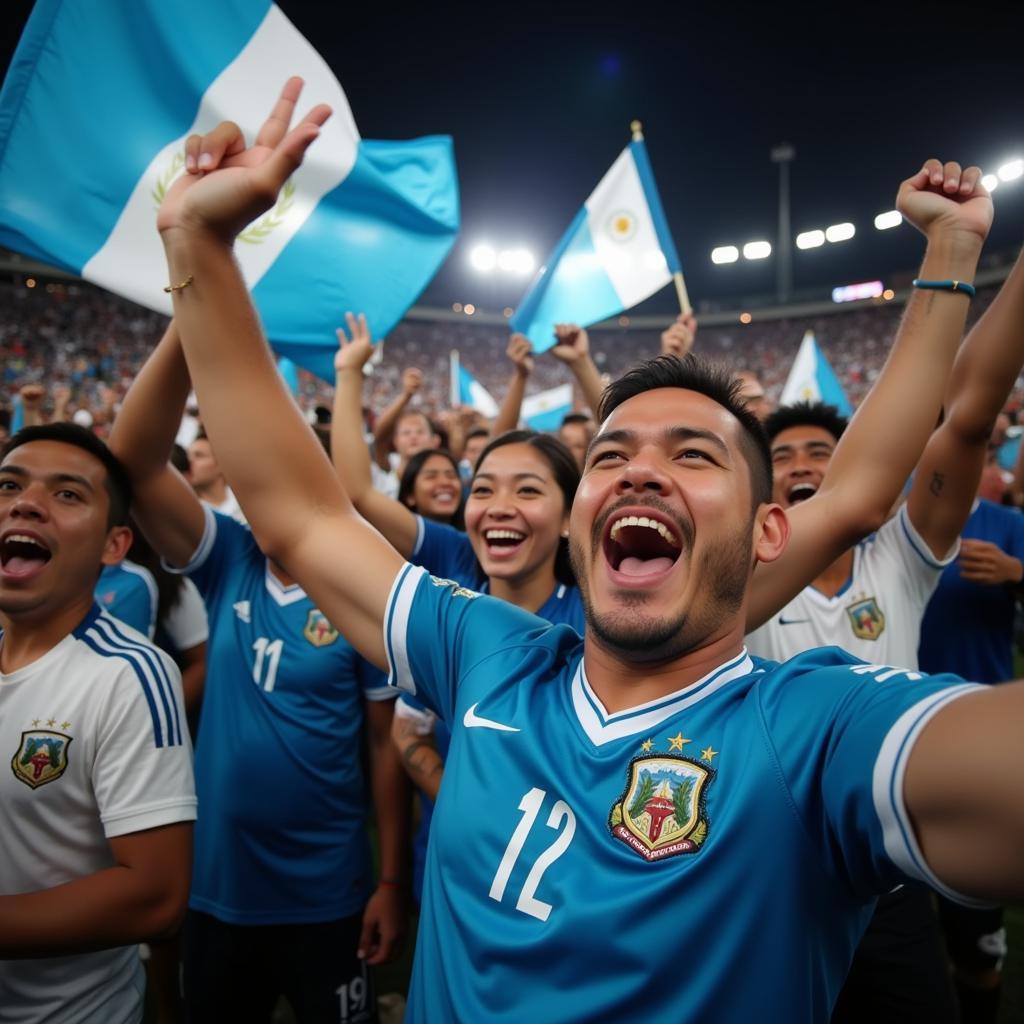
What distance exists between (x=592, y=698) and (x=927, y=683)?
0.57 meters

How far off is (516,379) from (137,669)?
3.14 m

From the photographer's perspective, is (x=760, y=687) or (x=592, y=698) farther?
(x=592, y=698)

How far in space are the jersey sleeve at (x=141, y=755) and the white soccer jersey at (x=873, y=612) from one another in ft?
5.66

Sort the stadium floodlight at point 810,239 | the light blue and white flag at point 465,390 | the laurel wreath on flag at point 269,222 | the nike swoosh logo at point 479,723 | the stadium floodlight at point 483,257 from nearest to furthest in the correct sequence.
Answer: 1. the nike swoosh logo at point 479,723
2. the laurel wreath on flag at point 269,222
3. the light blue and white flag at point 465,390
4. the stadium floodlight at point 483,257
5. the stadium floodlight at point 810,239

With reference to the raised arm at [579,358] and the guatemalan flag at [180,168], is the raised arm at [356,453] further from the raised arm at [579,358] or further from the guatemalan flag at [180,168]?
the raised arm at [579,358]

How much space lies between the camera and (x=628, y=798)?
1.07 metres

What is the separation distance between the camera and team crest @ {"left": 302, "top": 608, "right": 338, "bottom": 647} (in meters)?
2.36

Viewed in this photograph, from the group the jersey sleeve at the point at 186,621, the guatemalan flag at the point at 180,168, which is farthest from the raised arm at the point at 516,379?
the jersey sleeve at the point at 186,621

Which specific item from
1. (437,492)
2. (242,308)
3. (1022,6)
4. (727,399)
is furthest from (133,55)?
(1022,6)

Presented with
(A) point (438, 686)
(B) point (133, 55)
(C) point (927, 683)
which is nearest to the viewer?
(C) point (927, 683)

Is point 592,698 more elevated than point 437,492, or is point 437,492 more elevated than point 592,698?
point 437,492

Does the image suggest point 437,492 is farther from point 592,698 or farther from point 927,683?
point 927,683

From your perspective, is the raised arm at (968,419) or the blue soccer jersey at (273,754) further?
Result: the blue soccer jersey at (273,754)

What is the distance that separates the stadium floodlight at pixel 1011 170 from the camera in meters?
21.1
